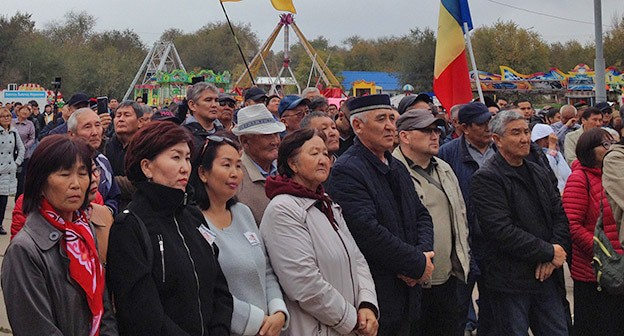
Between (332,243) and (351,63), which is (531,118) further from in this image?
(351,63)

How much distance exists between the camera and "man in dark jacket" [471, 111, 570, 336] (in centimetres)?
470

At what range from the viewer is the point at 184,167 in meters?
3.22

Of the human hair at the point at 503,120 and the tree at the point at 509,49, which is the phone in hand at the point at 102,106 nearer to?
the human hair at the point at 503,120

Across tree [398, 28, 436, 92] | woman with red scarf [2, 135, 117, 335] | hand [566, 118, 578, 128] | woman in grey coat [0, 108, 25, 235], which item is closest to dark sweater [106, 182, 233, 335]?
woman with red scarf [2, 135, 117, 335]

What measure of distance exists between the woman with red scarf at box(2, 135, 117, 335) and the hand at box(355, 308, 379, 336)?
1380 millimetres

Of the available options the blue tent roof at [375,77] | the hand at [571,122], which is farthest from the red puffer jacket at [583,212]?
the blue tent roof at [375,77]

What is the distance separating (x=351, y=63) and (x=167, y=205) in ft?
279

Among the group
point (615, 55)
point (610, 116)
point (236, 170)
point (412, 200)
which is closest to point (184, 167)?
point (236, 170)

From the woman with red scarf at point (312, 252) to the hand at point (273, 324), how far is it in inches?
5.6

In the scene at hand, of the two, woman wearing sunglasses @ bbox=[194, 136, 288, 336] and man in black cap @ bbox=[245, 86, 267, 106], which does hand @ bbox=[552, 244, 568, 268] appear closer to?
woman wearing sunglasses @ bbox=[194, 136, 288, 336]

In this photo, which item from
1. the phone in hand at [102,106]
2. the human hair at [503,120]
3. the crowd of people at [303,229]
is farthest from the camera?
the phone in hand at [102,106]

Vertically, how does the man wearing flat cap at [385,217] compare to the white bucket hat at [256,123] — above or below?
below

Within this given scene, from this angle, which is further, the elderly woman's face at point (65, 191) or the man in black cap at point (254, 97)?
Result: the man in black cap at point (254, 97)

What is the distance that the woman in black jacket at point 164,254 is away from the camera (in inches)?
115
